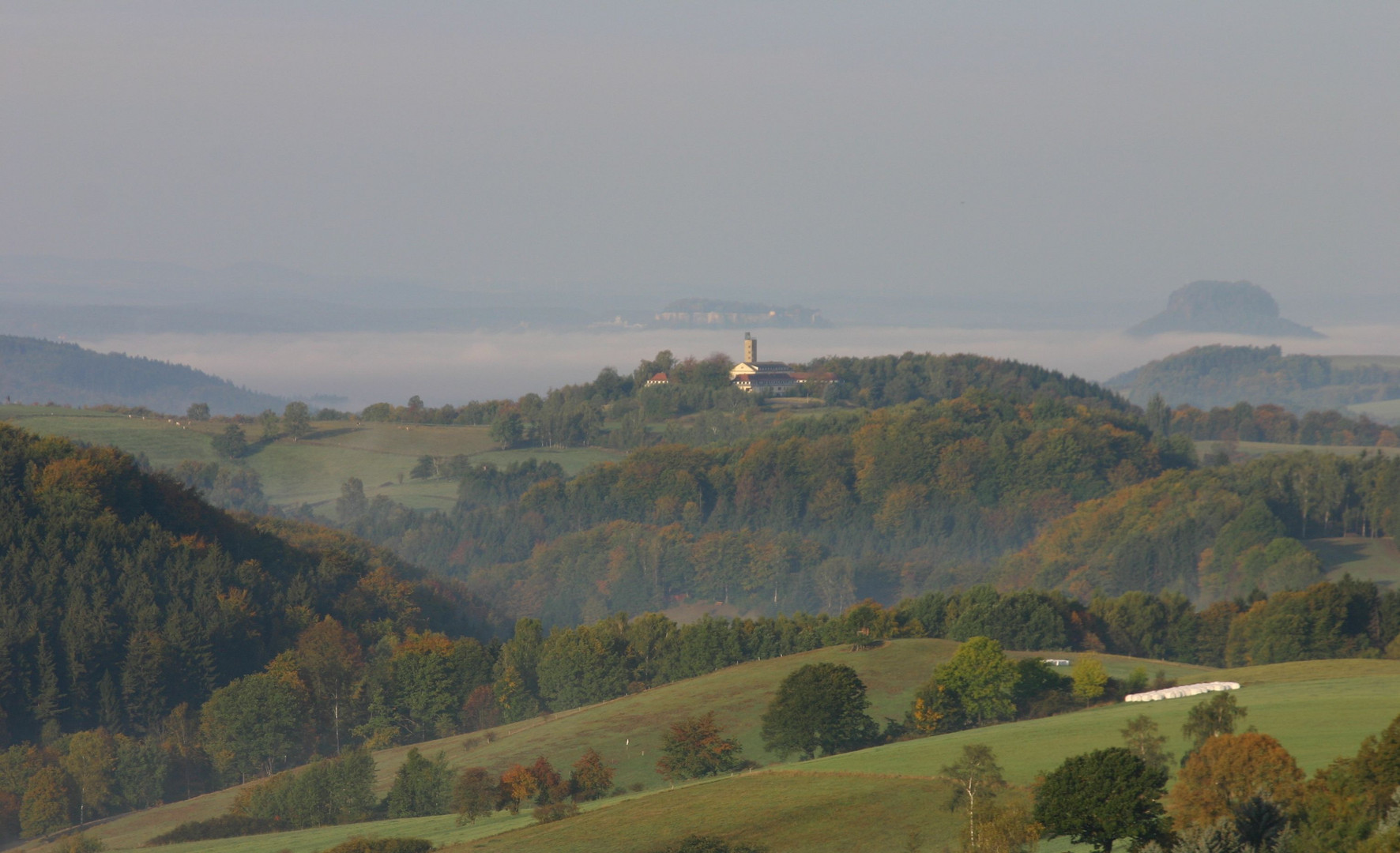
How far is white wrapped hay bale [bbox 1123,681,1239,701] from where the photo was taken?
240 feet

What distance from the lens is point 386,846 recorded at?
59.9 m

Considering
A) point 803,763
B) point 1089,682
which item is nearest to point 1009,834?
point 803,763

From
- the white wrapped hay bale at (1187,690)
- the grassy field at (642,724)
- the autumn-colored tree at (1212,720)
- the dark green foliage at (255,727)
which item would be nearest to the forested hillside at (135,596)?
the dark green foliage at (255,727)

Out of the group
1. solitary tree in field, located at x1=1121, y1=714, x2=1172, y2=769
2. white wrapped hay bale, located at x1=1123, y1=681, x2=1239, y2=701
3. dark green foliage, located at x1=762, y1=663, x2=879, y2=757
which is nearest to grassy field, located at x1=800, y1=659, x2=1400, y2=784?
white wrapped hay bale, located at x1=1123, y1=681, x2=1239, y2=701

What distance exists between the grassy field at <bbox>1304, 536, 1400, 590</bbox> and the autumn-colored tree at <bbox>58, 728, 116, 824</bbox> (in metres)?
116

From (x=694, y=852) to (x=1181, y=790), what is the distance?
628 inches

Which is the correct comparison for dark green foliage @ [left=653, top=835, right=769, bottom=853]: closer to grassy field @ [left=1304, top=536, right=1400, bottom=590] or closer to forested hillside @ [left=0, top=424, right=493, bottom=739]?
forested hillside @ [left=0, top=424, right=493, bottom=739]

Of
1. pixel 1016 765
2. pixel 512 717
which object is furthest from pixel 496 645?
pixel 1016 765

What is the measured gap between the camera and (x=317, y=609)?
440ft

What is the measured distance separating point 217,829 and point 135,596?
2065 inches

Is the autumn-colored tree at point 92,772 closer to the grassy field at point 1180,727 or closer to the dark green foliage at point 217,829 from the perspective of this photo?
the dark green foliage at point 217,829

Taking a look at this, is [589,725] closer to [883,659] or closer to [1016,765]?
[883,659]

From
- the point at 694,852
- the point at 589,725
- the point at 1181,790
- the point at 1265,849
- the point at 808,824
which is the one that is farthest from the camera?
the point at 589,725

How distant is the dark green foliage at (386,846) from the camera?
58.7 m
